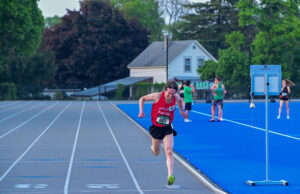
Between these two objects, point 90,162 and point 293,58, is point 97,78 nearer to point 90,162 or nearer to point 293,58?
point 293,58

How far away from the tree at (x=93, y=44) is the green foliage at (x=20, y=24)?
35.2 m

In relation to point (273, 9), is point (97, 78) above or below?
below

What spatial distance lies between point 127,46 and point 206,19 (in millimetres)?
12645

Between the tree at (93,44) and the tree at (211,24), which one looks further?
the tree at (211,24)

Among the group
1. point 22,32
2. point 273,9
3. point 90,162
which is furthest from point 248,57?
point 90,162

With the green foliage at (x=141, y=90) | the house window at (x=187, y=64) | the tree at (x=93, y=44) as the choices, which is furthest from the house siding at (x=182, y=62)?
the tree at (x=93, y=44)

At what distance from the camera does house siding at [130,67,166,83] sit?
74381 mm

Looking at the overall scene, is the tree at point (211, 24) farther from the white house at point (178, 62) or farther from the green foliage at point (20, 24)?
the green foliage at point (20, 24)

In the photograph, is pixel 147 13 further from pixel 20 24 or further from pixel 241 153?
pixel 241 153

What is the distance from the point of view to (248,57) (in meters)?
63.9

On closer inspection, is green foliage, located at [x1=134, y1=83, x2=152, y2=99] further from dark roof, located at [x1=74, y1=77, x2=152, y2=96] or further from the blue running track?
the blue running track

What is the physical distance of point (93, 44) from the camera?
82875 millimetres

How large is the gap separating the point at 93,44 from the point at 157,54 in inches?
378

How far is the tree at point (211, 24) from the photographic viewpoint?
3467 inches
